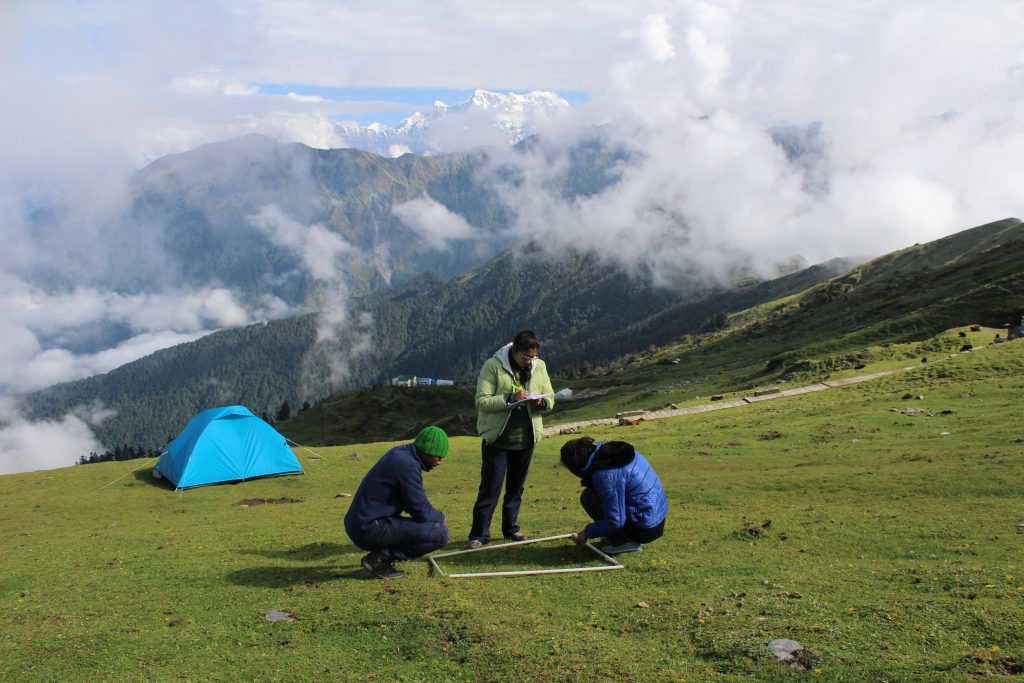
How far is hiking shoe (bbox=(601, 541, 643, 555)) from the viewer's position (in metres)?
14.7

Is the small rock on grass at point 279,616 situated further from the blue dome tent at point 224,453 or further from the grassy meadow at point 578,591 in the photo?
the blue dome tent at point 224,453

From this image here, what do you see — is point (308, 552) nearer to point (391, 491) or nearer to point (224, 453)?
point (391, 491)

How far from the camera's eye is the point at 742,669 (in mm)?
9133

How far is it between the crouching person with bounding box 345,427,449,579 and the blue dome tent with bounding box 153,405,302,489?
2011 cm

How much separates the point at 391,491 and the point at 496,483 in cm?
283

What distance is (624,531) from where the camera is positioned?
14688mm

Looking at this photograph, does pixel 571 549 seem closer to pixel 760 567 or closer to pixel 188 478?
pixel 760 567

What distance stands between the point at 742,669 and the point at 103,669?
9281mm

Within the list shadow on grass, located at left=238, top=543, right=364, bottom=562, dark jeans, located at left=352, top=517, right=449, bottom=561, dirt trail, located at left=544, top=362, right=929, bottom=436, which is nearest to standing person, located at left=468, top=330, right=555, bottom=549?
dark jeans, located at left=352, top=517, right=449, bottom=561

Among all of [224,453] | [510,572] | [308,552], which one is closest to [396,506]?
[510,572]

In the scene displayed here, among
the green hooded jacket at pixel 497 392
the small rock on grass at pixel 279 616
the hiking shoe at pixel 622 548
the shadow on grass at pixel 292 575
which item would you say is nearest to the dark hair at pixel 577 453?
the green hooded jacket at pixel 497 392

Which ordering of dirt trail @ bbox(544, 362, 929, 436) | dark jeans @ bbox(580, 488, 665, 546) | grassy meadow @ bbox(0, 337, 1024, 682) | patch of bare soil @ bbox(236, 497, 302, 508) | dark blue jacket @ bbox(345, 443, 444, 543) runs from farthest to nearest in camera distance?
dirt trail @ bbox(544, 362, 929, 436)
patch of bare soil @ bbox(236, 497, 302, 508)
dark jeans @ bbox(580, 488, 665, 546)
dark blue jacket @ bbox(345, 443, 444, 543)
grassy meadow @ bbox(0, 337, 1024, 682)

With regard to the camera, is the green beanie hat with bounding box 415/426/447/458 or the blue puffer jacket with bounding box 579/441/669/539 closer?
the green beanie hat with bounding box 415/426/447/458

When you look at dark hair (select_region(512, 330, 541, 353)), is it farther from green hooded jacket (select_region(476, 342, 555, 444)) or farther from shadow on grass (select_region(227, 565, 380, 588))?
shadow on grass (select_region(227, 565, 380, 588))
